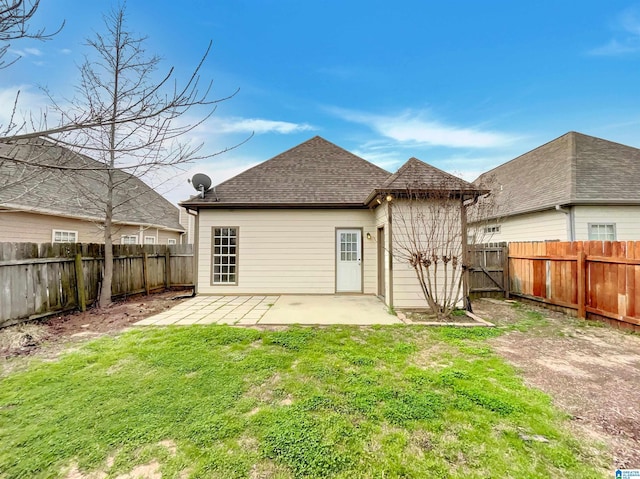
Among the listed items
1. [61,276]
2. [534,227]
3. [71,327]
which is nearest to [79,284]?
[61,276]

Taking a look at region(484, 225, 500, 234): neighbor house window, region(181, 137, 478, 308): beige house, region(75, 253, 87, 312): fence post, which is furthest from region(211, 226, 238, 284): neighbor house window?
region(484, 225, 500, 234): neighbor house window

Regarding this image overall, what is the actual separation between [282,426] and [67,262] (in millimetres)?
6973

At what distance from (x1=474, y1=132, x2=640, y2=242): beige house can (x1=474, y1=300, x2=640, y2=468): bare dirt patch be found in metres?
4.99

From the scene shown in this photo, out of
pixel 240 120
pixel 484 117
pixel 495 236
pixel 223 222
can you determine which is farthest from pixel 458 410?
pixel 484 117

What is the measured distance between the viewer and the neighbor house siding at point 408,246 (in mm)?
6617

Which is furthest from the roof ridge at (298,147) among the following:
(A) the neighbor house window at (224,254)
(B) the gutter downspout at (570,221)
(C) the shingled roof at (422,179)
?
(B) the gutter downspout at (570,221)

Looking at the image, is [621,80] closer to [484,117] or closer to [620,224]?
[484,117]

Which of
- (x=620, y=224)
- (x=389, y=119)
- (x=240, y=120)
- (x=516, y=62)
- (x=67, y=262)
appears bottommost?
(x=67, y=262)

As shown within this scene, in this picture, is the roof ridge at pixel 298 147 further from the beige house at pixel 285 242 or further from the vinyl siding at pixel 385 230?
the vinyl siding at pixel 385 230

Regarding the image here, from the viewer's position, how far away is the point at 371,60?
34.2 ft

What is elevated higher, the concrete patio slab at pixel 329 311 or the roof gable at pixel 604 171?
the roof gable at pixel 604 171

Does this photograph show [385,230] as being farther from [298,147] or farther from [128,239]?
Result: [128,239]

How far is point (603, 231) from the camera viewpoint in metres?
9.05

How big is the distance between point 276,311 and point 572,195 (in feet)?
34.1
